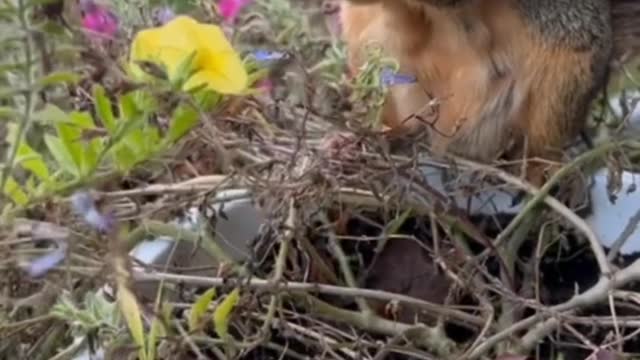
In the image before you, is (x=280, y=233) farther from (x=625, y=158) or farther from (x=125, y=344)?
(x=625, y=158)

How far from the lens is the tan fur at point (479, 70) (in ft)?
5.19

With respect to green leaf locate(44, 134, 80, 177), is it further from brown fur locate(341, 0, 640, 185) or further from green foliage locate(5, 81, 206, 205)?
brown fur locate(341, 0, 640, 185)

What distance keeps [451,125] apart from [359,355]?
57 centimetres

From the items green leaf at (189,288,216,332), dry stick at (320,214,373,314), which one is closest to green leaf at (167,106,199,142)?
green leaf at (189,288,216,332)

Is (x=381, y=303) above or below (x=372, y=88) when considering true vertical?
below

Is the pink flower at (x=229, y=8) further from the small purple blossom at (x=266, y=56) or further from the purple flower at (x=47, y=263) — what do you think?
the purple flower at (x=47, y=263)

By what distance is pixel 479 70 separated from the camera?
1.66m

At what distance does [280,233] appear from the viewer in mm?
1188

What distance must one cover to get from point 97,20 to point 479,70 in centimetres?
59

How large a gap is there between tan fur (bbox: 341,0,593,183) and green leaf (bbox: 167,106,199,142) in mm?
614

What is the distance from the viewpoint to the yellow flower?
859mm

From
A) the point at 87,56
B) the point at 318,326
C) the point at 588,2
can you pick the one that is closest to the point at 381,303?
the point at 318,326

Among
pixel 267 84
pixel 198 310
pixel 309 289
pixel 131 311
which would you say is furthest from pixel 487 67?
pixel 131 311

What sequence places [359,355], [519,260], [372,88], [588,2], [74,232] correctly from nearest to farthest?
1. [74,232]
2. [359,355]
3. [372,88]
4. [519,260]
5. [588,2]
